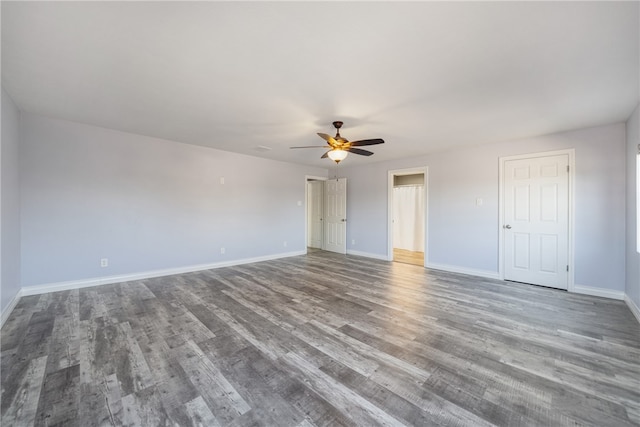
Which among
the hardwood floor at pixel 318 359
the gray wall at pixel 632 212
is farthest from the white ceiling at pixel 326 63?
the hardwood floor at pixel 318 359

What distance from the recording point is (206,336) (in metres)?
2.38

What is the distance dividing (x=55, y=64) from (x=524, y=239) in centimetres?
626

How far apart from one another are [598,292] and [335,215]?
16.8 ft

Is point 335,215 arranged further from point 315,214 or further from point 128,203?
point 128,203

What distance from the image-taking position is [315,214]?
26.2 ft

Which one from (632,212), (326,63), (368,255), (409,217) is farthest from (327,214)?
(632,212)

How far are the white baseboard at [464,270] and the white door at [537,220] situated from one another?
20 centimetres

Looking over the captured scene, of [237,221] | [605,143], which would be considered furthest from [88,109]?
[605,143]

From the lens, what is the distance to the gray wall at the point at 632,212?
9.57ft

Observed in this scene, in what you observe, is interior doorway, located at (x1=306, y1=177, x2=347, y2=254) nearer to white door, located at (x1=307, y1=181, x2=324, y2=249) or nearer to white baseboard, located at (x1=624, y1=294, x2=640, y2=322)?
Answer: white door, located at (x1=307, y1=181, x2=324, y2=249)

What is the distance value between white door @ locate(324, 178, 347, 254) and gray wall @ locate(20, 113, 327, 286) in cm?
198

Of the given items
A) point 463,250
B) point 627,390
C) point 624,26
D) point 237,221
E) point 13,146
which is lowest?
point 627,390

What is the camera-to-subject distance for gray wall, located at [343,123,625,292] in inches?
136

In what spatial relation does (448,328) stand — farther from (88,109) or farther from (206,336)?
(88,109)
